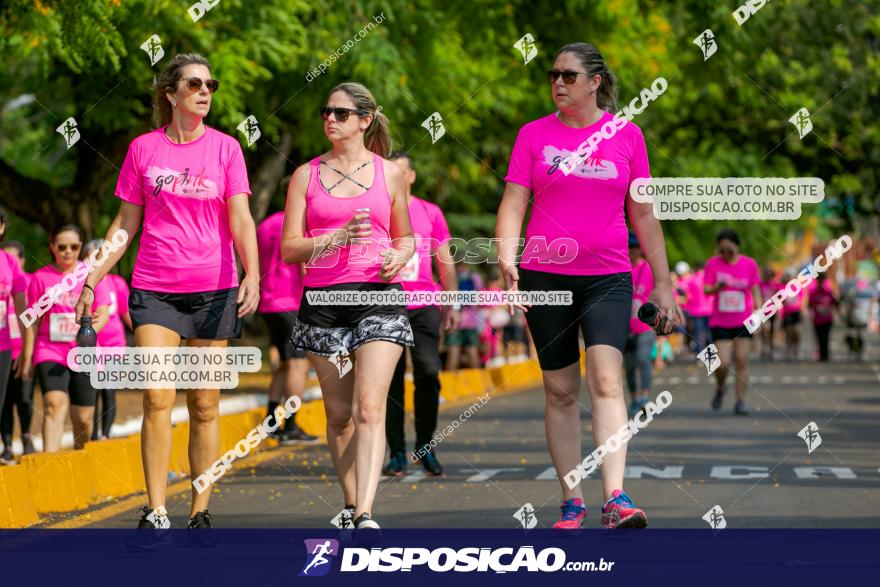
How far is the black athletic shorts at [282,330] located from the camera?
44.9 ft

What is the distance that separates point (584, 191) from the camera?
754 centimetres

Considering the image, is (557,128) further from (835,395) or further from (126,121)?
(835,395)

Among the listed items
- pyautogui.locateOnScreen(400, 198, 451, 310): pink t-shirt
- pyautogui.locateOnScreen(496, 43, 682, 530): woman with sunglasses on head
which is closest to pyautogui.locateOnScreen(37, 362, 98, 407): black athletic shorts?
pyautogui.locateOnScreen(400, 198, 451, 310): pink t-shirt

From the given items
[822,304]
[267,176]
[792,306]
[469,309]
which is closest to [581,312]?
[267,176]

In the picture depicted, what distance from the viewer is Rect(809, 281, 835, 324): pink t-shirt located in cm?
3262

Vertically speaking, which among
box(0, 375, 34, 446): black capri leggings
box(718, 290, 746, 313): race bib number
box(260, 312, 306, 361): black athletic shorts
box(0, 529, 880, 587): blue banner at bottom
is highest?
box(718, 290, 746, 313): race bib number

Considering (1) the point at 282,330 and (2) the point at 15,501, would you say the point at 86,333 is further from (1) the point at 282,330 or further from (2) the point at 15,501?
(1) the point at 282,330

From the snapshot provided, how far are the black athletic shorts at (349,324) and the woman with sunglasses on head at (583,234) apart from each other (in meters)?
0.52

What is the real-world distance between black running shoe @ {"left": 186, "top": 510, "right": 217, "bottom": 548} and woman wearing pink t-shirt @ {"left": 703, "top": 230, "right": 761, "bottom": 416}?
35.0 ft

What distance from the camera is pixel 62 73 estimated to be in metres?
17.2

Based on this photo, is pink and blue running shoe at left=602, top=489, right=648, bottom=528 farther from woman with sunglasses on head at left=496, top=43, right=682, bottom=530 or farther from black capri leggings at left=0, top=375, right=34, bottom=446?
black capri leggings at left=0, top=375, right=34, bottom=446

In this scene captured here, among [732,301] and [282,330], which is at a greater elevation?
[732,301]

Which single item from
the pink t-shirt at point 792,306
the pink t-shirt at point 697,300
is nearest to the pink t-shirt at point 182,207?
the pink t-shirt at point 697,300

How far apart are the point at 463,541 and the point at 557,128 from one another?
5.95 feet
